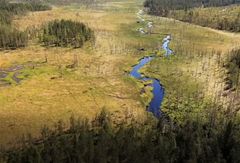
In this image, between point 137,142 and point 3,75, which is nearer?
point 137,142

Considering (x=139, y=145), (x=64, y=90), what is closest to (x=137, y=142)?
(x=139, y=145)

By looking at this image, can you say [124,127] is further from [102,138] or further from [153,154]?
[153,154]

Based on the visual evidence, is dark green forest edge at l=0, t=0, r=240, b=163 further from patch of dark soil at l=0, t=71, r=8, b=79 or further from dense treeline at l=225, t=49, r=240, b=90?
patch of dark soil at l=0, t=71, r=8, b=79

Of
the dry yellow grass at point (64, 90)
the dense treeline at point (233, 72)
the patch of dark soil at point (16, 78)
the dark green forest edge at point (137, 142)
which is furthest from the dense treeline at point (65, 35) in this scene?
the dark green forest edge at point (137, 142)

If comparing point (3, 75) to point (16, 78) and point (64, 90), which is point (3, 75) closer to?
point (16, 78)

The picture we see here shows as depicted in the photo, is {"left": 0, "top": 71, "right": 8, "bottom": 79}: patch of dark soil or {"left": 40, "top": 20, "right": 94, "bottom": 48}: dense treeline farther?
{"left": 40, "top": 20, "right": 94, "bottom": 48}: dense treeline

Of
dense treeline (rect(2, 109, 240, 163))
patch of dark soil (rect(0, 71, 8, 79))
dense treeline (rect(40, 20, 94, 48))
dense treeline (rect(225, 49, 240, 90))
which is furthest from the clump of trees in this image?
dense treeline (rect(225, 49, 240, 90))
